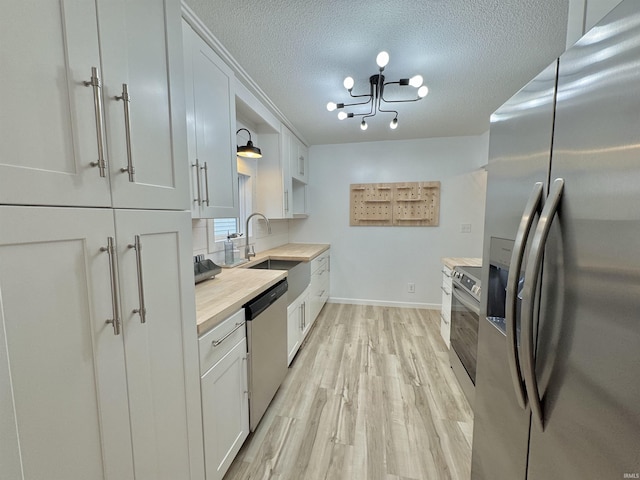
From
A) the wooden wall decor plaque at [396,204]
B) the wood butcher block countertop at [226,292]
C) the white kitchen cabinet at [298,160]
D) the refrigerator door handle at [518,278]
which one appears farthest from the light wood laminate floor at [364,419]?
the white kitchen cabinet at [298,160]

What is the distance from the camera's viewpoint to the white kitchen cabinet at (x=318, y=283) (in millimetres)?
3021

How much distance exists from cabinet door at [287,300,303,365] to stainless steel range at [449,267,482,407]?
137 centimetres

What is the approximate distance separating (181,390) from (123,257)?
0.56 meters

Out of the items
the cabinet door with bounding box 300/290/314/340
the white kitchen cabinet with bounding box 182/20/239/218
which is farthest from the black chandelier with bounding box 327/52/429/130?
the cabinet door with bounding box 300/290/314/340

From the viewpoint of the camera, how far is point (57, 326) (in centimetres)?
55

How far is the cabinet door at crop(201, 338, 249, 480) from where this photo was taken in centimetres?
112

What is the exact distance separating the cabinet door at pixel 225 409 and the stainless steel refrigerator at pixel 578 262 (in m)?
1.14

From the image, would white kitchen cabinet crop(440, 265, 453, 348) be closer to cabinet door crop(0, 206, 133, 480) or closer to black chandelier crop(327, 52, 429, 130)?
black chandelier crop(327, 52, 429, 130)

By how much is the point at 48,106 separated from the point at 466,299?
219cm

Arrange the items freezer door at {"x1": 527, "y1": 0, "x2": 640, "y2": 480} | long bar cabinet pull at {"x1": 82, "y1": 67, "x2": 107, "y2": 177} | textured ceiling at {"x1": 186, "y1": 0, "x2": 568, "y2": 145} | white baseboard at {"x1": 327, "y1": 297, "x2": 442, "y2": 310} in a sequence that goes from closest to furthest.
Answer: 1. freezer door at {"x1": 527, "y1": 0, "x2": 640, "y2": 480}
2. long bar cabinet pull at {"x1": 82, "y1": 67, "x2": 107, "y2": 177}
3. textured ceiling at {"x1": 186, "y1": 0, "x2": 568, "y2": 145}
4. white baseboard at {"x1": 327, "y1": 297, "x2": 442, "y2": 310}

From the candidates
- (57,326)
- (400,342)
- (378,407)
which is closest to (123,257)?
(57,326)

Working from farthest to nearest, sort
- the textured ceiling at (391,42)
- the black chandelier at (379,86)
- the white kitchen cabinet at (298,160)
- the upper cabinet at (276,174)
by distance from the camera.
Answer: the white kitchen cabinet at (298,160) < the upper cabinet at (276,174) < the black chandelier at (379,86) < the textured ceiling at (391,42)

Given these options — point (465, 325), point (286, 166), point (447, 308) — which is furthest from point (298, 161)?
point (465, 325)

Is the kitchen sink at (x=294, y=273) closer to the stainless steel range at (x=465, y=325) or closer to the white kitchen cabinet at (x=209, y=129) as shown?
the white kitchen cabinet at (x=209, y=129)
